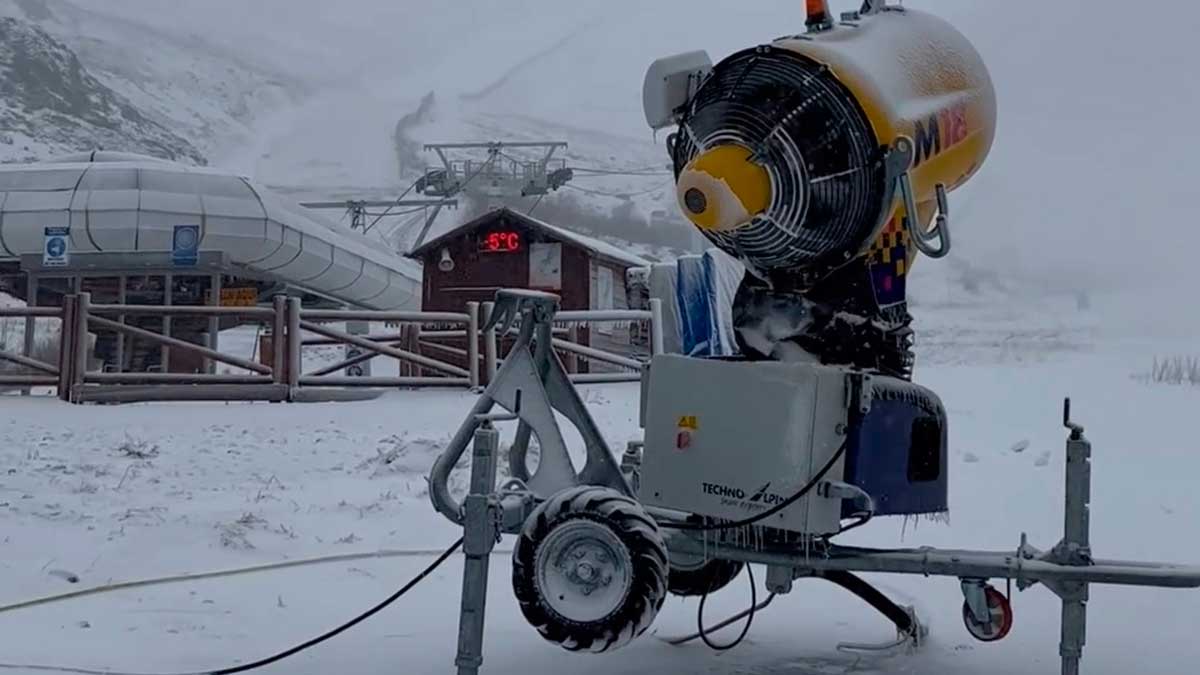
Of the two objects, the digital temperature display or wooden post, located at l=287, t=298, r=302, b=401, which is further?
the digital temperature display

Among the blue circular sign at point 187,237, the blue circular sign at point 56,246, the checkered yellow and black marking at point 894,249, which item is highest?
the blue circular sign at point 187,237

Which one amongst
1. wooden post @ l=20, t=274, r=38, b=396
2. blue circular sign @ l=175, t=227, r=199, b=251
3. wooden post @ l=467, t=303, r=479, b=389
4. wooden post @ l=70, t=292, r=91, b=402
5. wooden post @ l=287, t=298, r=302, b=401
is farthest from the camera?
blue circular sign @ l=175, t=227, r=199, b=251

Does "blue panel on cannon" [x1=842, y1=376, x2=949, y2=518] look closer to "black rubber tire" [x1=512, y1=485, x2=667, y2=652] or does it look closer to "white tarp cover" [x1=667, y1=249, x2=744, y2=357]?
"black rubber tire" [x1=512, y1=485, x2=667, y2=652]

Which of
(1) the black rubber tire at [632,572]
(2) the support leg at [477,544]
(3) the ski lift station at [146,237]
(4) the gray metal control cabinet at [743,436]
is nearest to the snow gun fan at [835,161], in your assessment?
Result: (4) the gray metal control cabinet at [743,436]

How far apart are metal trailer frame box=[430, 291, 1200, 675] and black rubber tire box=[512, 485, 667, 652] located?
0.09 metres

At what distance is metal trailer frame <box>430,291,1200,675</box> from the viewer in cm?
251

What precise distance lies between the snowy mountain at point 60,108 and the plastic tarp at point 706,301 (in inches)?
1441

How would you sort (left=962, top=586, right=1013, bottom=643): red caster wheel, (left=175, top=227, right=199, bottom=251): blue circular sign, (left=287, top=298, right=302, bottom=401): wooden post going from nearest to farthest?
(left=962, top=586, right=1013, bottom=643): red caster wheel
(left=287, top=298, right=302, bottom=401): wooden post
(left=175, top=227, right=199, bottom=251): blue circular sign

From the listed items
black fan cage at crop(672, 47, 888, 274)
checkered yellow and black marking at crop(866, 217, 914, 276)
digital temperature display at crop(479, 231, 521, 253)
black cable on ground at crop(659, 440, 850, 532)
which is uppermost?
digital temperature display at crop(479, 231, 521, 253)

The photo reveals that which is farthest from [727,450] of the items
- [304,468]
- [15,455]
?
[15,455]

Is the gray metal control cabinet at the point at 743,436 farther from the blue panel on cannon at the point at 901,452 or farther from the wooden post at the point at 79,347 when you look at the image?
the wooden post at the point at 79,347

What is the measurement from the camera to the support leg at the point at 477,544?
8.16 ft

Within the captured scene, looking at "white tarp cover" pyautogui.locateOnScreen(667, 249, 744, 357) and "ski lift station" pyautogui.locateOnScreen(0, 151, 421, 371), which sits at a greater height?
"ski lift station" pyautogui.locateOnScreen(0, 151, 421, 371)

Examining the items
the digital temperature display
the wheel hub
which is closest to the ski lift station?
the digital temperature display
